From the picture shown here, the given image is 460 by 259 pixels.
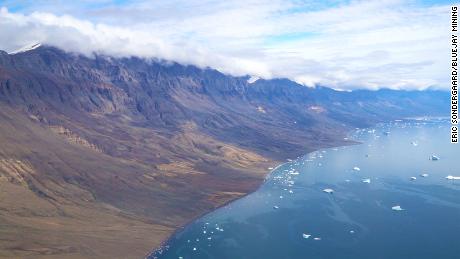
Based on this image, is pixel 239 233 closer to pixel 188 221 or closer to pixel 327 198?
pixel 188 221

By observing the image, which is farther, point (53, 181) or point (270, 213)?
point (53, 181)

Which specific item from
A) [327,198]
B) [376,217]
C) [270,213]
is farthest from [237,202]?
[376,217]

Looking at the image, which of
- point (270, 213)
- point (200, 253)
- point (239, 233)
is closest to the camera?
point (200, 253)

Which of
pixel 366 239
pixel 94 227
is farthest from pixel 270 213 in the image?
pixel 94 227

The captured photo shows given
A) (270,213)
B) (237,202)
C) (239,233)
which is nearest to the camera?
(239,233)

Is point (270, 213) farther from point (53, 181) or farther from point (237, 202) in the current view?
point (53, 181)

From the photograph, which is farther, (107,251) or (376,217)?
(376,217)

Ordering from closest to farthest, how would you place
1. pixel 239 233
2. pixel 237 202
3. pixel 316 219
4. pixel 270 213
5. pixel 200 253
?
pixel 200 253 → pixel 239 233 → pixel 316 219 → pixel 270 213 → pixel 237 202

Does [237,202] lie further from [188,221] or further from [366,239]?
[366,239]

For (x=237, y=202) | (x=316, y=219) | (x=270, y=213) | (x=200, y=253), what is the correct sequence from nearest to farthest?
(x=200, y=253) < (x=316, y=219) < (x=270, y=213) < (x=237, y=202)
